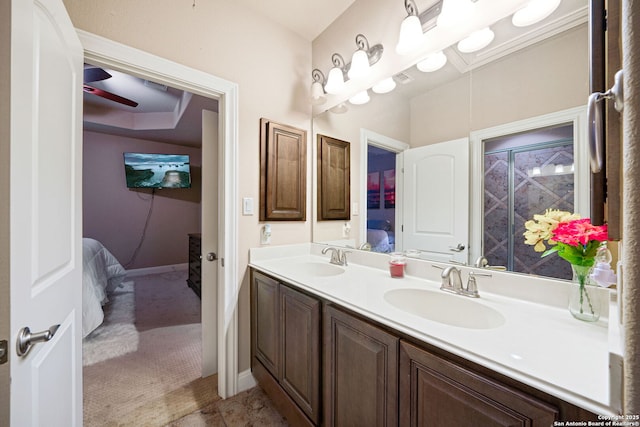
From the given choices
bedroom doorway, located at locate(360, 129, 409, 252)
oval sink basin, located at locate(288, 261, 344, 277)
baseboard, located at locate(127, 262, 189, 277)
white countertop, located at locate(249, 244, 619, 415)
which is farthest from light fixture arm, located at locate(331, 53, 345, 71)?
baseboard, located at locate(127, 262, 189, 277)

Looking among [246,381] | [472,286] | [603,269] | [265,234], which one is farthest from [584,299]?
[246,381]

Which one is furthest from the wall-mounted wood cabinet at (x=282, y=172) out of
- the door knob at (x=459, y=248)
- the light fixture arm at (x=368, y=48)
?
the door knob at (x=459, y=248)

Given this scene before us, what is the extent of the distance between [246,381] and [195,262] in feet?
7.17

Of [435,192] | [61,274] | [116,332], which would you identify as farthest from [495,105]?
[116,332]

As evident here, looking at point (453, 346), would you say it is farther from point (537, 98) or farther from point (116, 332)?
point (116, 332)

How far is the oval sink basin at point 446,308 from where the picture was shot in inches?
37.0

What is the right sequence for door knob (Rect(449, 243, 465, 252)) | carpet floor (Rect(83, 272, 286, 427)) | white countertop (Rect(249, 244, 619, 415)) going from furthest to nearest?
1. carpet floor (Rect(83, 272, 286, 427))
2. door knob (Rect(449, 243, 465, 252))
3. white countertop (Rect(249, 244, 619, 415))

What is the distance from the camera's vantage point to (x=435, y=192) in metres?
1.38

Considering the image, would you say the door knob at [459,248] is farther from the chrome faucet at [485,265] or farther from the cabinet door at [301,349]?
the cabinet door at [301,349]

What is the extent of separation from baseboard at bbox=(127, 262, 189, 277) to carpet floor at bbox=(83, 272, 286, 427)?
205 cm

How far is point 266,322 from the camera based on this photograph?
1.51 m

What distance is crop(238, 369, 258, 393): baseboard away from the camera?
64.8 inches

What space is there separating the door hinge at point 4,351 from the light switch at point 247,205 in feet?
3.82

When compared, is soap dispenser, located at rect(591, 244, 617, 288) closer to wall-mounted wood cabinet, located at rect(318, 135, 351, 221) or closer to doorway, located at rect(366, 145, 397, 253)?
doorway, located at rect(366, 145, 397, 253)
